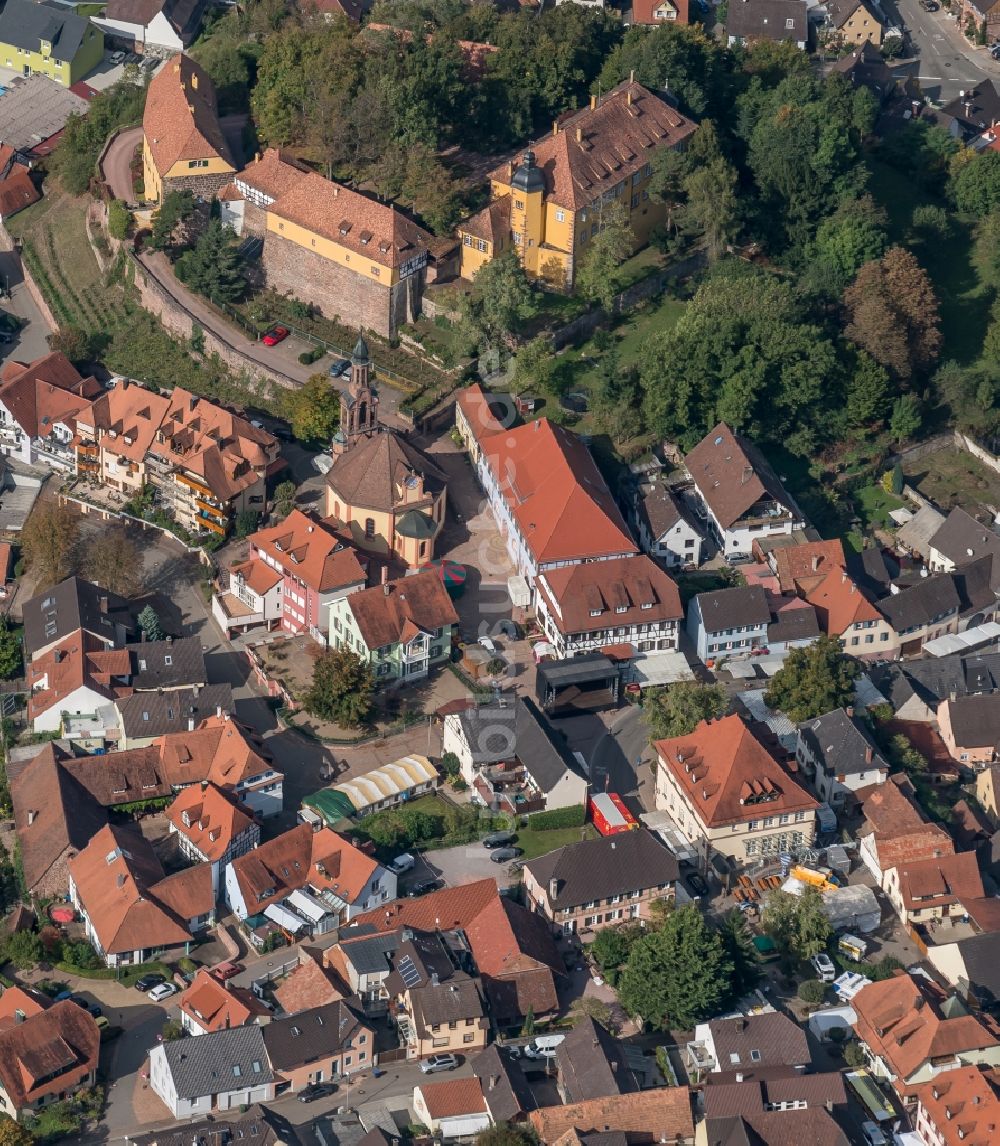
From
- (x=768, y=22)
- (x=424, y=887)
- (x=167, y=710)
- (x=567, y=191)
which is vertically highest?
(x=567, y=191)

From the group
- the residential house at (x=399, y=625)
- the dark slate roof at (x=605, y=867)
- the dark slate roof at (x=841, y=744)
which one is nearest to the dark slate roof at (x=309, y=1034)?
the dark slate roof at (x=605, y=867)

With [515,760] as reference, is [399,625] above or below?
above

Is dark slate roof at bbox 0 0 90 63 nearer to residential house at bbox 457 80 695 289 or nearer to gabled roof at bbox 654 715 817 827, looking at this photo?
residential house at bbox 457 80 695 289

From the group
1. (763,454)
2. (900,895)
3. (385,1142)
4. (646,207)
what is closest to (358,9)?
(646,207)

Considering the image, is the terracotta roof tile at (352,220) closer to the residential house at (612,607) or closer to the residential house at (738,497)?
the residential house at (738,497)

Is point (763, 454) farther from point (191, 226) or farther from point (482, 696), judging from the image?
point (191, 226)

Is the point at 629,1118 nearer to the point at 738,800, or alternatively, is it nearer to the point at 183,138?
the point at 738,800

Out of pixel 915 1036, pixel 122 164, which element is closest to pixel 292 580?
pixel 122 164

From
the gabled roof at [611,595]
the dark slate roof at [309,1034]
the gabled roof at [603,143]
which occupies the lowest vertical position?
the dark slate roof at [309,1034]
